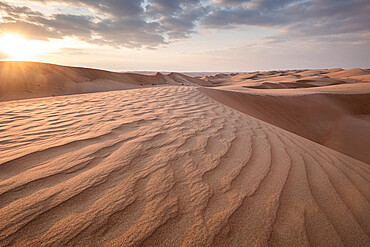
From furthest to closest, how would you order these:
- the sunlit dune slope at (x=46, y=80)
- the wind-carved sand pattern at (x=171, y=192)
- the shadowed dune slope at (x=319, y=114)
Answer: the sunlit dune slope at (x=46, y=80) → the shadowed dune slope at (x=319, y=114) → the wind-carved sand pattern at (x=171, y=192)

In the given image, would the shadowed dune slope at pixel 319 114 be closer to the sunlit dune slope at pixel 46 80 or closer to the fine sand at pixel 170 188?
the fine sand at pixel 170 188

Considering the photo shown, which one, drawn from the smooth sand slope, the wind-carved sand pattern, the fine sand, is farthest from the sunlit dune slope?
the wind-carved sand pattern

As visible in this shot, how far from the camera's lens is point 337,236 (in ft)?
3.28

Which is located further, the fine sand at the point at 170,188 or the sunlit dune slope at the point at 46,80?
the sunlit dune slope at the point at 46,80

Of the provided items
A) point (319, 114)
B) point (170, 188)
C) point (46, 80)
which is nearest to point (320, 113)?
point (319, 114)

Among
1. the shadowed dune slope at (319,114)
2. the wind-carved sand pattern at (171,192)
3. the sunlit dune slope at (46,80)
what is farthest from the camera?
the sunlit dune slope at (46,80)

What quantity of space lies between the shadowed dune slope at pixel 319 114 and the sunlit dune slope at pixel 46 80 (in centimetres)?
918

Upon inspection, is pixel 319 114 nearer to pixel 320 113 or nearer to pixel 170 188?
pixel 320 113

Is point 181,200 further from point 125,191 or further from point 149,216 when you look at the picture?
point 125,191

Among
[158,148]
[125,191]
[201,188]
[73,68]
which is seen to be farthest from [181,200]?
[73,68]

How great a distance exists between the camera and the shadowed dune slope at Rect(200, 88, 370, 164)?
5.07 meters

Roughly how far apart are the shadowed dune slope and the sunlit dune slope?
30.1ft

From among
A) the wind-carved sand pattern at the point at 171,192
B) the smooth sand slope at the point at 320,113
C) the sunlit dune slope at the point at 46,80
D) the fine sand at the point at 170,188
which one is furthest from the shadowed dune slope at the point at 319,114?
the sunlit dune slope at the point at 46,80

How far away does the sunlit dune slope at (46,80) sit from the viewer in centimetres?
958
